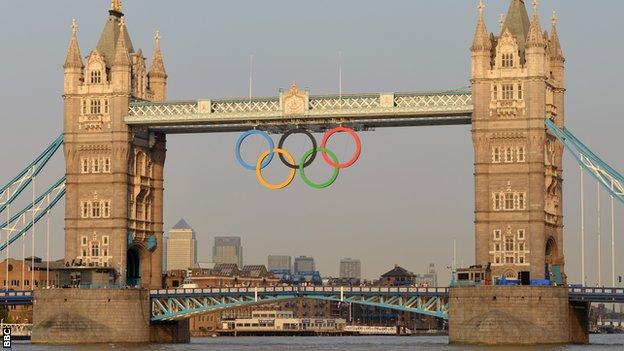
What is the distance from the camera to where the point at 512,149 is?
17112cm

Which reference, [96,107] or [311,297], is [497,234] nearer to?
[311,297]

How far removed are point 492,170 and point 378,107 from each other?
1284 cm

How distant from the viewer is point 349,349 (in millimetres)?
174125

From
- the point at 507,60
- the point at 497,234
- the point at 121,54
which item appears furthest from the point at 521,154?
the point at 121,54

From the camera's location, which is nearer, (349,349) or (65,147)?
(349,349)

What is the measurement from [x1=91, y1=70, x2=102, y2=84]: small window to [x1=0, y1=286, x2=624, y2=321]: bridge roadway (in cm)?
2278

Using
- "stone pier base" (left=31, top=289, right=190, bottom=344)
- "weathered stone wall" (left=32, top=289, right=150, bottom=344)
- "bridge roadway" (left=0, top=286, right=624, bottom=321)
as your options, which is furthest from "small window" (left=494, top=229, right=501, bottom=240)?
"weathered stone wall" (left=32, top=289, right=150, bottom=344)

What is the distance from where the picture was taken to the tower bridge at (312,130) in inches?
6688

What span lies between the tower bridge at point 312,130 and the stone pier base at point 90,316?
0.47 ft

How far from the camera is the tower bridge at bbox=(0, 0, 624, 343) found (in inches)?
6688

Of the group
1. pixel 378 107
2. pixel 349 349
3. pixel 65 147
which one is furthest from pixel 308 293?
pixel 65 147

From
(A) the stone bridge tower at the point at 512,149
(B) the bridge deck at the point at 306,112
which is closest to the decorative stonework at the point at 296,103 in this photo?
(B) the bridge deck at the point at 306,112

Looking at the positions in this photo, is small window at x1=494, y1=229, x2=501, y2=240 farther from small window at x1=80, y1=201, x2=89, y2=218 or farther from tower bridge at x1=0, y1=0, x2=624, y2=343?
small window at x1=80, y1=201, x2=89, y2=218

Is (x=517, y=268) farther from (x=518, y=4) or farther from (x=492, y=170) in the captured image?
(x=518, y=4)
